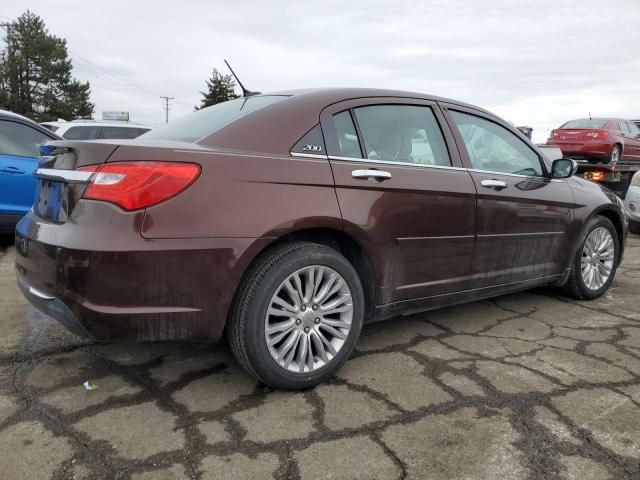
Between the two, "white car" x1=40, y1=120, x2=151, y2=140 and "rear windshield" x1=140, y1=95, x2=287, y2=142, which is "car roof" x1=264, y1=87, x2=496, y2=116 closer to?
"rear windshield" x1=140, y1=95, x2=287, y2=142

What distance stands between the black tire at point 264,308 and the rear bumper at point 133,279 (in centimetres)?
8

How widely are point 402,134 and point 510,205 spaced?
964 millimetres

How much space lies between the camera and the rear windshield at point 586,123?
12.2 meters

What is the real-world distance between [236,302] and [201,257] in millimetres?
301

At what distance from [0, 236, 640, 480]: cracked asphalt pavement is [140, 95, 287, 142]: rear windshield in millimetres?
1240

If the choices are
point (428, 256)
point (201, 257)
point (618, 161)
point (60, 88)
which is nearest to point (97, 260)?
point (201, 257)

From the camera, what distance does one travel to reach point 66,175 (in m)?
2.27

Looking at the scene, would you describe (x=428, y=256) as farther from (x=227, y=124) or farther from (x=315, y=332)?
(x=227, y=124)

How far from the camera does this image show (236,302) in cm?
239

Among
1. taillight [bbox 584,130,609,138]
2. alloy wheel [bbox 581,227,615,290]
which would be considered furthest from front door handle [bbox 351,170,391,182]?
taillight [bbox 584,130,609,138]

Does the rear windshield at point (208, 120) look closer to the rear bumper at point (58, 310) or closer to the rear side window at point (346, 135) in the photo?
the rear side window at point (346, 135)

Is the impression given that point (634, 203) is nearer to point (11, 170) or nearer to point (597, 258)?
point (597, 258)

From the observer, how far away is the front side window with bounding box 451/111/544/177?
3.43 metres

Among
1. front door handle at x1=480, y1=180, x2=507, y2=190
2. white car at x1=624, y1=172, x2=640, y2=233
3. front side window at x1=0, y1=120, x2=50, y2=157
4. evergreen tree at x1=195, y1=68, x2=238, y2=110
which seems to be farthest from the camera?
evergreen tree at x1=195, y1=68, x2=238, y2=110
